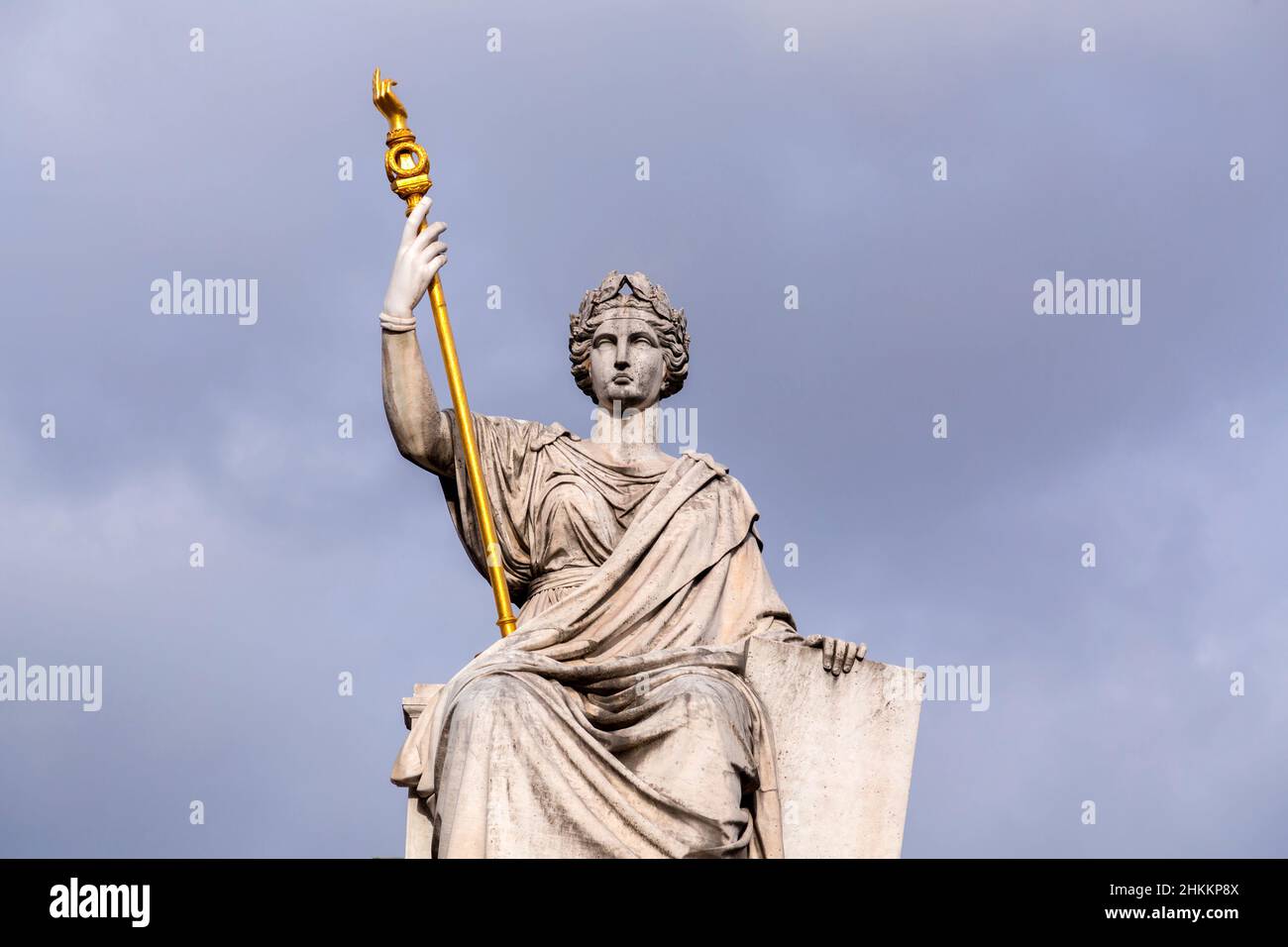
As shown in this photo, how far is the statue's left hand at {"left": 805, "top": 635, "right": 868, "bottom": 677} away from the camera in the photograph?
1670 cm

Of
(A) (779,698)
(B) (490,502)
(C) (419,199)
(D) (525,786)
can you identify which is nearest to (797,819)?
(A) (779,698)

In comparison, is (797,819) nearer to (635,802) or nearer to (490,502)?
(635,802)

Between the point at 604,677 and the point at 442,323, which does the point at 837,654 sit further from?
the point at 442,323

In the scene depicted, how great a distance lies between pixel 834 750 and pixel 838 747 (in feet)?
0.09

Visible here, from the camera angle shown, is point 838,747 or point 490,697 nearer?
point 490,697

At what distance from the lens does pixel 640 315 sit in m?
18.5

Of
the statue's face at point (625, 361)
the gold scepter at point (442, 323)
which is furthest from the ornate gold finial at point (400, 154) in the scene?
the statue's face at point (625, 361)

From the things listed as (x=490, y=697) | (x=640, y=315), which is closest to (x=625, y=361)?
(x=640, y=315)

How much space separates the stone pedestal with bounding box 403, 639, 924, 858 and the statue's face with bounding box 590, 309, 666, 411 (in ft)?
7.83

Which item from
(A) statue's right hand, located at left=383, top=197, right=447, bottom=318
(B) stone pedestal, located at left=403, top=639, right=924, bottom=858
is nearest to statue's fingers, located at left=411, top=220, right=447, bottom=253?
(A) statue's right hand, located at left=383, top=197, right=447, bottom=318

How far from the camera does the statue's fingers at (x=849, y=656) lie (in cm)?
1670

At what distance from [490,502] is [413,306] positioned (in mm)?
1312

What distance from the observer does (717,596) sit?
17500mm

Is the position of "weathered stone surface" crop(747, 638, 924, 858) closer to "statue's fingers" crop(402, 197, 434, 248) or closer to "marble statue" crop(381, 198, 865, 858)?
"marble statue" crop(381, 198, 865, 858)
